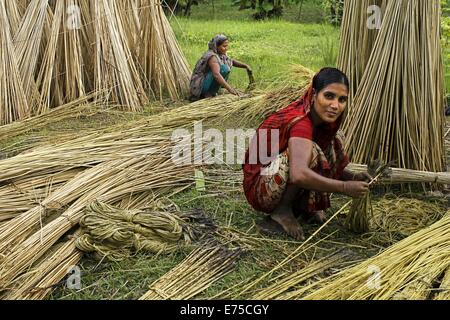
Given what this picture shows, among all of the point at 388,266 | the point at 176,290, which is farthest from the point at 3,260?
the point at 388,266

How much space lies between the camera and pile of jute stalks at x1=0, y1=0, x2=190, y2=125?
4.81 m

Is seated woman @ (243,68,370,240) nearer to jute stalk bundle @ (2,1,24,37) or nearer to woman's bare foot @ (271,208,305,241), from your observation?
woman's bare foot @ (271,208,305,241)

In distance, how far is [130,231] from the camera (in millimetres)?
2807

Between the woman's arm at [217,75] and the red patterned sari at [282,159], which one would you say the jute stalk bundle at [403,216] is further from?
the woman's arm at [217,75]

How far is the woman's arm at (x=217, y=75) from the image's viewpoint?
5273mm

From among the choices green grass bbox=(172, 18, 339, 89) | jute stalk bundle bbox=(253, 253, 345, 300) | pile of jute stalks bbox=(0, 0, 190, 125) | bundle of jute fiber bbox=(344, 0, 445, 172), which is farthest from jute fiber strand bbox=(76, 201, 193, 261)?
green grass bbox=(172, 18, 339, 89)

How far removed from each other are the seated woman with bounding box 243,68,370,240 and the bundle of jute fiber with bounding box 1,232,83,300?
31.1 inches

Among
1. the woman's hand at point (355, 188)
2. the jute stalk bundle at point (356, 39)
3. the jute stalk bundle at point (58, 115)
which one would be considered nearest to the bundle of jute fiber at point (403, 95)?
the jute stalk bundle at point (356, 39)

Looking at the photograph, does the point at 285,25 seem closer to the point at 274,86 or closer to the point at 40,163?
the point at 274,86

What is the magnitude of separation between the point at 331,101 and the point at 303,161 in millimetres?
263

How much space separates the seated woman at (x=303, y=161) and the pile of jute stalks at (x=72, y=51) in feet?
7.71

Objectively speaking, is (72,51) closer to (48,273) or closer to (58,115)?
(58,115)

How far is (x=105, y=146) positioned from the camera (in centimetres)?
376
